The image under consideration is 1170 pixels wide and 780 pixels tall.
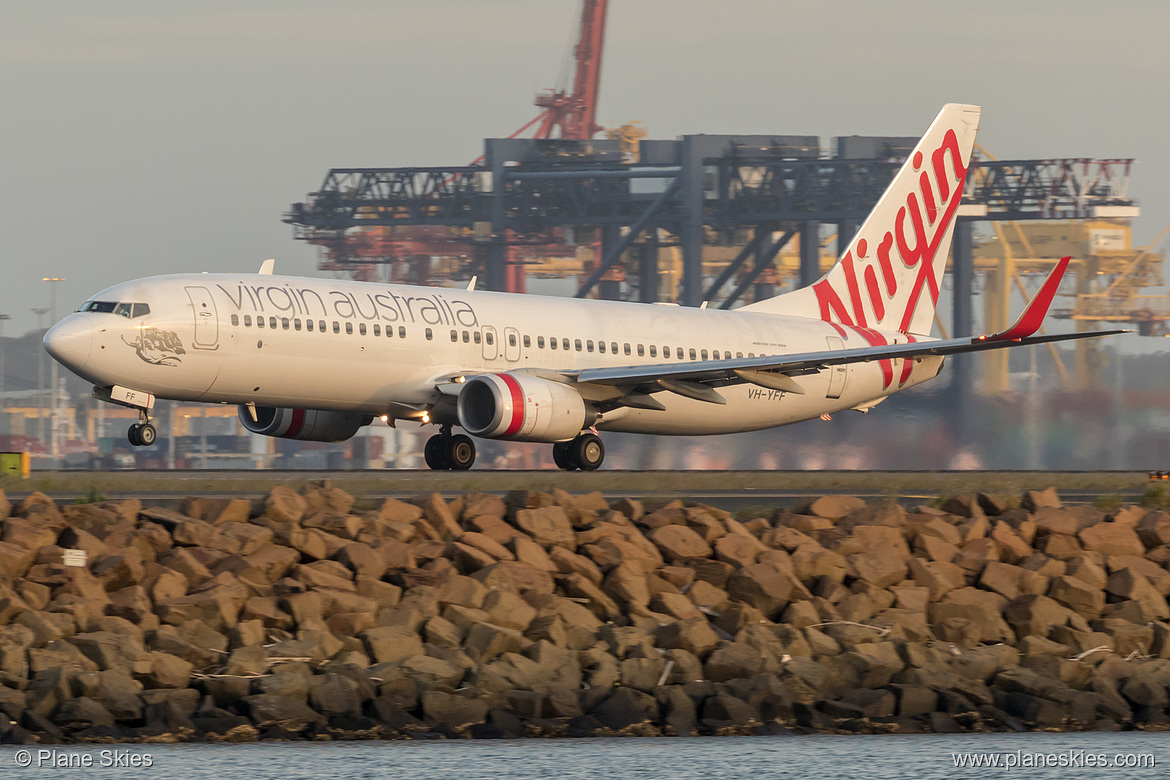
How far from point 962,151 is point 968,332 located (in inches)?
2126

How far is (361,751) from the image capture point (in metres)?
14.3

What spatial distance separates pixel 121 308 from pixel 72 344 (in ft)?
3.64

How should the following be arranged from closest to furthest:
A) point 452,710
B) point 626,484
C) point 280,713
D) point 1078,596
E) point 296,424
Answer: point 280,713, point 452,710, point 1078,596, point 626,484, point 296,424

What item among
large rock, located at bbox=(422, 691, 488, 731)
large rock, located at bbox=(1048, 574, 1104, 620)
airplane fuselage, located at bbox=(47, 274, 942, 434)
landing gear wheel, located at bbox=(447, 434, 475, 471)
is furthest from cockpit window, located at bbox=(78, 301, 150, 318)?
large rock, located at bbox=(1048, 574, 1104, 620)

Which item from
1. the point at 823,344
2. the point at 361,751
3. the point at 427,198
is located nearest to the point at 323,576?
the point at 361,751

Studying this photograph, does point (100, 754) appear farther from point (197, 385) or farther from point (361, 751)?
point (197, 385)

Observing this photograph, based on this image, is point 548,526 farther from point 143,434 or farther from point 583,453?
point 583,453

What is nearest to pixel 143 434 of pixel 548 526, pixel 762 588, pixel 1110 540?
pixel 548 526

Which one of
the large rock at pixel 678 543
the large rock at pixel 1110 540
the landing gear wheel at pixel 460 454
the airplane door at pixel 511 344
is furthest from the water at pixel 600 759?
the airplane door at pixel 511 344

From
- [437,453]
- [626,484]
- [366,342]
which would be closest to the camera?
[626,484]

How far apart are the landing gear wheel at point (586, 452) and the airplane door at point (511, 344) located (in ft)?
7.02

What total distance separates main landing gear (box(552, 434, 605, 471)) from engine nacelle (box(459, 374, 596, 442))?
1.54 m

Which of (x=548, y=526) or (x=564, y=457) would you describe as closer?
(x=548, y=526)

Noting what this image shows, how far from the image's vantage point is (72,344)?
90.3 ft
